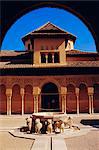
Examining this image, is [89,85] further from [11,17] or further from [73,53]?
[11,17]

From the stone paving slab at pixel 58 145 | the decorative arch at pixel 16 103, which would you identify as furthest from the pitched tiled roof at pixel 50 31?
the stone paving slab at pixel 58 145

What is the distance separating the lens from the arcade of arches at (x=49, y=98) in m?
29.2

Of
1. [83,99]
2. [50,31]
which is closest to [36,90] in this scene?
[83,99]

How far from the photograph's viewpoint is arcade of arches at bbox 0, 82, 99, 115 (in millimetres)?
29156

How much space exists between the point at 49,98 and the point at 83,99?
3.50 m

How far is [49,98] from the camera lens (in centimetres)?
3022

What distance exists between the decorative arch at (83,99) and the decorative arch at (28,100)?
196 inches

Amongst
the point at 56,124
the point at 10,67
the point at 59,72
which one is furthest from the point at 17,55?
the point at 56,124

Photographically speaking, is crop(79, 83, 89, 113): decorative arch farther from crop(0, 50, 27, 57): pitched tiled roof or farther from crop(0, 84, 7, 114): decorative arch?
crop(0, 50, 27, 57): pitched tiled roof

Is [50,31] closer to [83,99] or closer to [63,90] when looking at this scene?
[63,90]

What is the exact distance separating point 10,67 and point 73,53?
294 inches

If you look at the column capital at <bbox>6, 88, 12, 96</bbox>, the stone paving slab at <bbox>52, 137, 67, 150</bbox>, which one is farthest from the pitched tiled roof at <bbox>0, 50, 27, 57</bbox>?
the stone paving slab at <bbox>52, 137, 67, 150</bbox>

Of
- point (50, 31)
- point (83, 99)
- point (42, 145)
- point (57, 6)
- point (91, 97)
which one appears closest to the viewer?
point (57, 6)

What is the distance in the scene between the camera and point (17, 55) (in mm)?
32156
